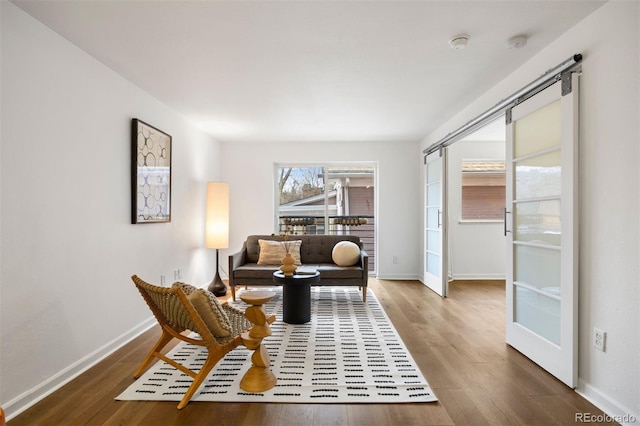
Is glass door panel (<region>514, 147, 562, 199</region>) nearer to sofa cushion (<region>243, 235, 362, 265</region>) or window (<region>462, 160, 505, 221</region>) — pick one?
sofa cushion (<region>243, 235, 362, 265</region>)

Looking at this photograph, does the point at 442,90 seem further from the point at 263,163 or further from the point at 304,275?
the point at 263,163

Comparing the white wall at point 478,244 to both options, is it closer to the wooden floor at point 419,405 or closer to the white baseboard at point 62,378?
the wooden floor at point 419,405

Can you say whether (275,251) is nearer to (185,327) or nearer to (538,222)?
(185,327)

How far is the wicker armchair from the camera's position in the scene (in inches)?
83.6

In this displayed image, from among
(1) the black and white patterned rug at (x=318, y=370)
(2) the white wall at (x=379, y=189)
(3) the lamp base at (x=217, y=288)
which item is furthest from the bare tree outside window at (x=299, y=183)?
(1) the black and white patterned rug at (x=318, y=370)

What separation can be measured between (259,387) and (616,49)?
2.83 m

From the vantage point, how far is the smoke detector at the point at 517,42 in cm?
244

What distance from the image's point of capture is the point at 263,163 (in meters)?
6.20

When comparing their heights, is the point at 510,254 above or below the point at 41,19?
below

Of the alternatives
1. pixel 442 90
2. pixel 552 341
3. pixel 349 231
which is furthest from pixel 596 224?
pixel 349 231

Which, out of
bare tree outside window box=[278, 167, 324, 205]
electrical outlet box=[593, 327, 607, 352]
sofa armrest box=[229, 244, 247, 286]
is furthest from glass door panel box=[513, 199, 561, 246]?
bare tree outside window box=[278, 167, 324, 205]

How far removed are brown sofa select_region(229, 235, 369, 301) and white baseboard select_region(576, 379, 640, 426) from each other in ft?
7.86

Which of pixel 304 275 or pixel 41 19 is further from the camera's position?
pixel 304 275

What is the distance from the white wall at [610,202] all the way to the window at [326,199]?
4.27 meters
